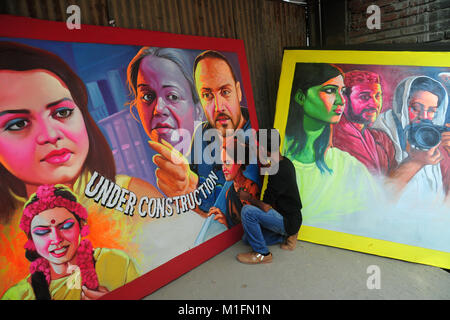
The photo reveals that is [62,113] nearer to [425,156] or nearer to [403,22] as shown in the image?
[425,156]

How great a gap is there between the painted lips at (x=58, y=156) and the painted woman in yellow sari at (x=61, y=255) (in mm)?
152

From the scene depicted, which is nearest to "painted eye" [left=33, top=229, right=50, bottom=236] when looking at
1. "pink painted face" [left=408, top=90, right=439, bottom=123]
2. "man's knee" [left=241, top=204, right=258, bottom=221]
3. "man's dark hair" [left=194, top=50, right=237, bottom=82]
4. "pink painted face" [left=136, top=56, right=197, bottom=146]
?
"pink painted face" [left=136, top=56, right=197, bottom=146]

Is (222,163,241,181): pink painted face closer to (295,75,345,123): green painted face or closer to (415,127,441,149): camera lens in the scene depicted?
(295,75,345,123): green painted face

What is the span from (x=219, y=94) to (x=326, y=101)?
0.99 metres

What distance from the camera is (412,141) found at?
282 centimetres

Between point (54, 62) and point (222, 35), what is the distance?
1764 millimetres

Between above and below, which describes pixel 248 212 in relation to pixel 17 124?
below

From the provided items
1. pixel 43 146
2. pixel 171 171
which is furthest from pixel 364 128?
pixel 43 146

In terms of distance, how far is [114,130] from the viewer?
2365mm

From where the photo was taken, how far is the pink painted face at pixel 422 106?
2.76 m

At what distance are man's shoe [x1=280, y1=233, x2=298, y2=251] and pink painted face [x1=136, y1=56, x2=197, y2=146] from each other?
A: 4.11 feet
